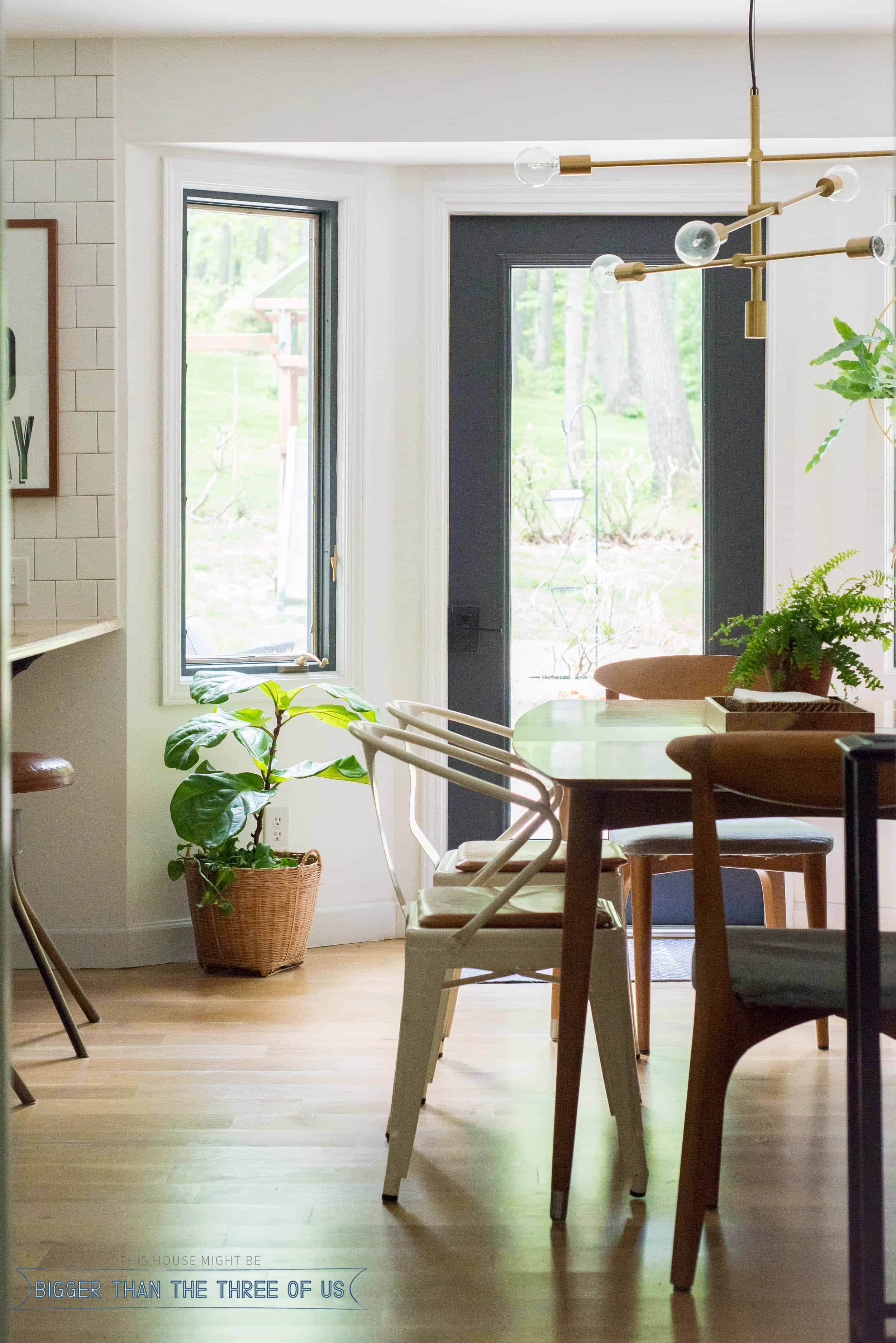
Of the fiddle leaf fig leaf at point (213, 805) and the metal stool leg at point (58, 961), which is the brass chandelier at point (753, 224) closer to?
the fiddle leaf fig leaf at point (213, 805)

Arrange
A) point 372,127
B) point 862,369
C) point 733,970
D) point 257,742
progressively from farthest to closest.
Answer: point 372,127 → point 257,742 → point 862,369 → point 733,970

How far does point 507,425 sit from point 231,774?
4.78ft

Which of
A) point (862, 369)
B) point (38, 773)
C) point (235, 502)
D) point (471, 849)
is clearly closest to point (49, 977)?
point (38, 773)

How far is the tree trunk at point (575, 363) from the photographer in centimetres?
392

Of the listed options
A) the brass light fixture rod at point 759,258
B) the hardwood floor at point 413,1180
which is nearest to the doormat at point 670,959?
the hardwood floor at point 413,1180

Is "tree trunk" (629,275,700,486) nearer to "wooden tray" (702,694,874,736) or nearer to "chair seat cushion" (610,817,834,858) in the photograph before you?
"chair seat cushion" (610,817,834,858)

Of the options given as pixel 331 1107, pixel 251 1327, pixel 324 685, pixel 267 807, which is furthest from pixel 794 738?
pixel 267 807

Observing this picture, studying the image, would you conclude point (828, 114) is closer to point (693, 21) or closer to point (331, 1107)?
point (693, 21)

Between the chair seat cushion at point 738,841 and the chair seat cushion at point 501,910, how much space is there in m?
0.49

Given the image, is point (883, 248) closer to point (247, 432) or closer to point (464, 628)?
point (464, 628)

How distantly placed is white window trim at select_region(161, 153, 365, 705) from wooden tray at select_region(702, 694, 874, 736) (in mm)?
1829

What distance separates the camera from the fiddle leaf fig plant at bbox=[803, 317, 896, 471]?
323 centimetres

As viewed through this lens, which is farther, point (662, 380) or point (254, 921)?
point (662, 380)

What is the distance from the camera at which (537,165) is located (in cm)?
225
